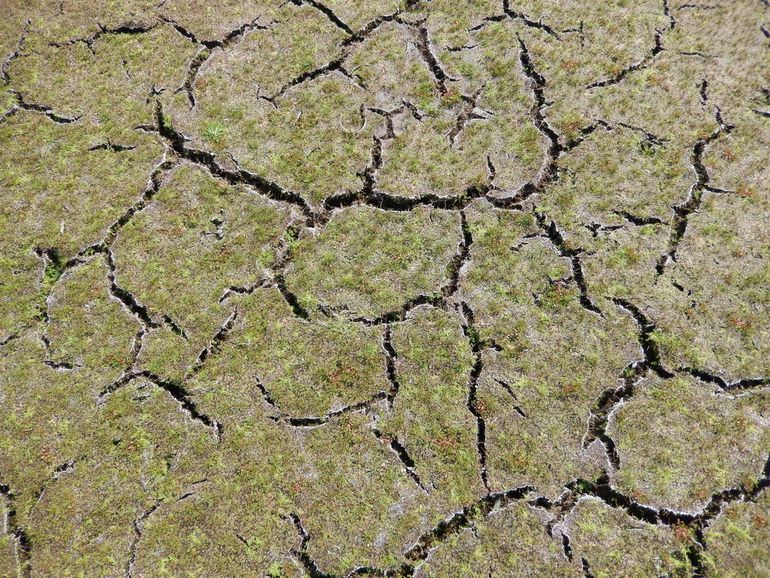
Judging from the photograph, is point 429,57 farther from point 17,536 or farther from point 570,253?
point 17,536

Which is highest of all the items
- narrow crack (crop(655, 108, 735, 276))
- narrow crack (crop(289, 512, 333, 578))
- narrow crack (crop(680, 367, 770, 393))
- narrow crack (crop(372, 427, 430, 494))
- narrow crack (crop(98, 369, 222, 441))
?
narrow crack (crop(655, 108, 735, 276))

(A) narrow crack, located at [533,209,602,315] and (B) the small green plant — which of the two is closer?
(A) narrow crack, located at [533,209,602,315]

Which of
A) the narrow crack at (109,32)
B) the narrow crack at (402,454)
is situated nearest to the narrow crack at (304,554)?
the narrow crack at (402,454)

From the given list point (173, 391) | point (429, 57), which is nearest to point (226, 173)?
point (173, 391)

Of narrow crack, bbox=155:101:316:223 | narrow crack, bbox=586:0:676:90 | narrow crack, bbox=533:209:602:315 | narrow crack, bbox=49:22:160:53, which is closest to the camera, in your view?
narrow crack, bbox=533:209:602:315

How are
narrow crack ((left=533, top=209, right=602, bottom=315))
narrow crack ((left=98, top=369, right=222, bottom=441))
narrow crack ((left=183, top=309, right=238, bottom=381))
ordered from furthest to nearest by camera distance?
narrow crack ((left=533, top=209, right=602, bottom=315))
narrow crack ((left=183, top=309, right=238, bottom=381))
narrow crack ((left=98, top=369, right=222, bottom=441))

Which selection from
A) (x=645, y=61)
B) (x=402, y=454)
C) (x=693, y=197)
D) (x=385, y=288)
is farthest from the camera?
(x=645, y=61)

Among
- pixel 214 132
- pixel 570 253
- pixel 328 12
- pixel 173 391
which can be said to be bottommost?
pixel 173 391

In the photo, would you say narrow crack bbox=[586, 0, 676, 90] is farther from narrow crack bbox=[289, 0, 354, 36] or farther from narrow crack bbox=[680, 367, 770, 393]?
narrow crack bbox=[680, 367, 770, 393]

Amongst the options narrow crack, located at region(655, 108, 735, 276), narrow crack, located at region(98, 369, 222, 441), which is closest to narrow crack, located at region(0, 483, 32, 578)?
narrow crack, located at region(98, 369, 222, 441)
